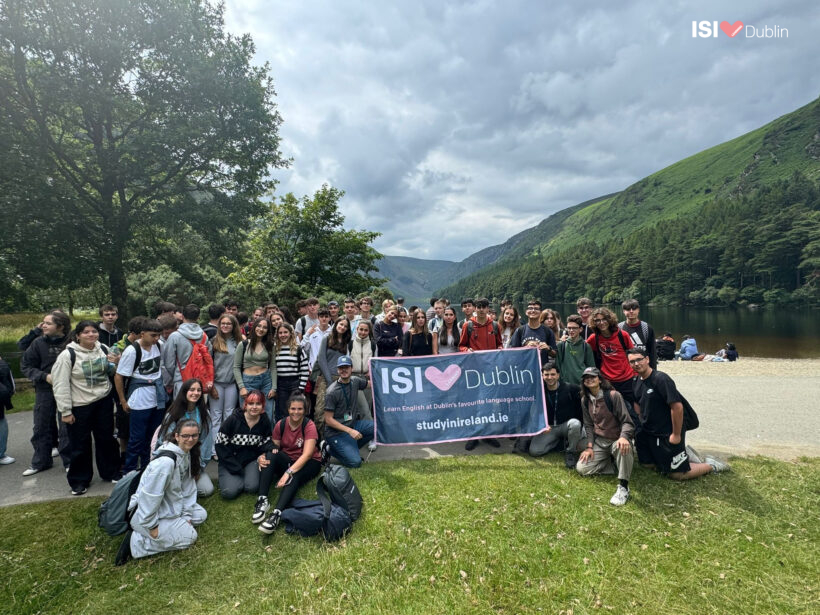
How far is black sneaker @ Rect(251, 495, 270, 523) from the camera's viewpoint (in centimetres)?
499

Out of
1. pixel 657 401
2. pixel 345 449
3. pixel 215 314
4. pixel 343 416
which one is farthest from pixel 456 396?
pixel 215 314

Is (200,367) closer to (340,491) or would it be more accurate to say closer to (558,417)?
(340,491)

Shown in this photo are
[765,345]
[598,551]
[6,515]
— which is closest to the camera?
[598,551]

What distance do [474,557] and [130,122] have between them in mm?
22302

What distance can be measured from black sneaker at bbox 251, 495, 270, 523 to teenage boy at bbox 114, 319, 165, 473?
2368 mm

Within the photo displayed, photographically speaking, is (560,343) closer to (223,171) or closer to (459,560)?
(459,560)

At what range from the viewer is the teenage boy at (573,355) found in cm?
685

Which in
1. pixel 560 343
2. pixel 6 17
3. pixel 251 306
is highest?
pixel 6 17

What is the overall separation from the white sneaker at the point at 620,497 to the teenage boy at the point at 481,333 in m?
2.64

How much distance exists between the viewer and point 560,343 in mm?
7234

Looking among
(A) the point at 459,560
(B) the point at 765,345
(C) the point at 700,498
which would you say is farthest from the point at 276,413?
(B) the point at 765,345

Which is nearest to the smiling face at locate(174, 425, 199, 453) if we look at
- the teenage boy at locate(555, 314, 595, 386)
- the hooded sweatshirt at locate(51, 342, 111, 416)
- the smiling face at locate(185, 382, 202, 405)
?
the smiling face at locate(185, 382, 202, 405)

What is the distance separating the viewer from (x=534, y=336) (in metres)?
7.31

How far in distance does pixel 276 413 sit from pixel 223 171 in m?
16.6
